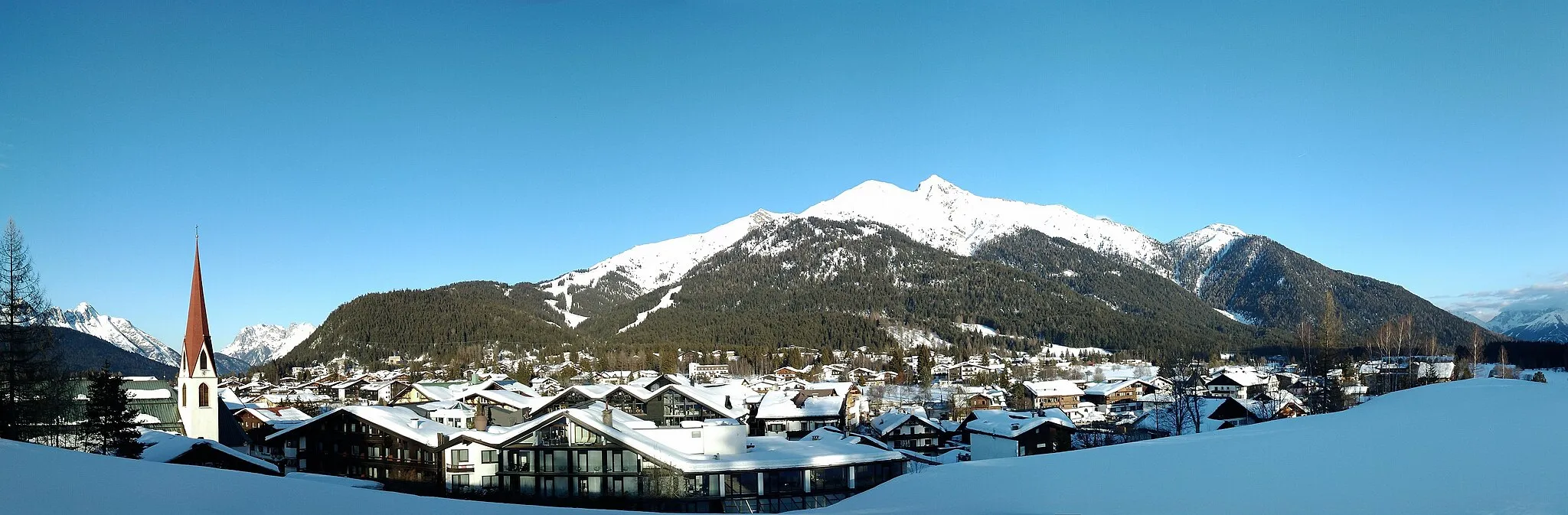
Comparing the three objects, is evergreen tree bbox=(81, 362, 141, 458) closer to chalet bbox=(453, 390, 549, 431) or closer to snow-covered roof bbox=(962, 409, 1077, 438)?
chalet bbox=(453, 390, 549, 431)

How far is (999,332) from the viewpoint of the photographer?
7131 inches

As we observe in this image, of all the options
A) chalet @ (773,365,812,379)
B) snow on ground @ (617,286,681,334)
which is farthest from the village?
snow on ground @ (617,286,681,334)

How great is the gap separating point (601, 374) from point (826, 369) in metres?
29.5

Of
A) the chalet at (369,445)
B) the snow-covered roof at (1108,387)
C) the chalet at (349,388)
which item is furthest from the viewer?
A: the chalet at (349,388)

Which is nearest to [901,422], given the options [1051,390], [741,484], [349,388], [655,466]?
[655,466]

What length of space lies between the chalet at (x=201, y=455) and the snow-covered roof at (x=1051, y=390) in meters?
66.9

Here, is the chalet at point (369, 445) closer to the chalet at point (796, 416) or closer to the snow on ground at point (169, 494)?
the snow on ground at point (169, 494)

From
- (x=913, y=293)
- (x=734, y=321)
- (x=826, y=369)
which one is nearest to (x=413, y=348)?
(x=734, y=321)

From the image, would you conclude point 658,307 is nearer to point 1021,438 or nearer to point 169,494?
point 1021,438

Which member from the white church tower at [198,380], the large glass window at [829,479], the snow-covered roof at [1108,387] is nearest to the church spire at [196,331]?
the white church tower at [198,380]

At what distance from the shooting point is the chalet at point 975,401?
70562mm

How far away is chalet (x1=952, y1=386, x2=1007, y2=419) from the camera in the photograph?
70.6 meters

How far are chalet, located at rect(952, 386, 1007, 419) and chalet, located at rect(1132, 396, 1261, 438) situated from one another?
11.9 m

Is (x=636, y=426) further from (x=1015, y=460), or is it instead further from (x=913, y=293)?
(x=913, y=293)
